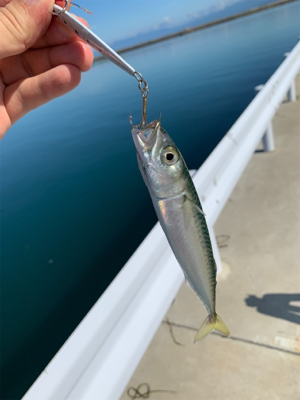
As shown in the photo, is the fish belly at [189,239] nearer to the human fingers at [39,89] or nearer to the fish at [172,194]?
the fish at [172,194]

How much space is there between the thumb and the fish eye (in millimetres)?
995

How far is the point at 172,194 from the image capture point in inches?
43.6

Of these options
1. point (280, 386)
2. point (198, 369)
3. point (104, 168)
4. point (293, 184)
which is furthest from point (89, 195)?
point (280, 386)

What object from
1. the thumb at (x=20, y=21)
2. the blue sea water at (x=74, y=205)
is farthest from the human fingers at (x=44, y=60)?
the blue sea water at (x=74, y=205)

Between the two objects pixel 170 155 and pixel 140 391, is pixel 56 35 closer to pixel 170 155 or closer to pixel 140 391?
pixel 170 155

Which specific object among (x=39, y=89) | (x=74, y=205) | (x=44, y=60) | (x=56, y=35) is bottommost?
(x=74, y=205)

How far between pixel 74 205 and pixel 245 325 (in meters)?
5.58

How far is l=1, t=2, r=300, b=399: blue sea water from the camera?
482 centimetres

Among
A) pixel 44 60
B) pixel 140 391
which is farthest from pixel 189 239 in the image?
pixel 140 391

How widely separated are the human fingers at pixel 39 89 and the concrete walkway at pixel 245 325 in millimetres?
2632

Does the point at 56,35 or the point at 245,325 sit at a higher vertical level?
the point at 56,35

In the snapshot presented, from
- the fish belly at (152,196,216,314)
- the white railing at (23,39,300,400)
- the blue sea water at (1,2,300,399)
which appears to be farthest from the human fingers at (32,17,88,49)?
the blue sea water at (1,2,300,399)

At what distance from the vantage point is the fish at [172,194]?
1.08 metres

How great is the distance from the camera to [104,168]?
30.5 ft
